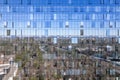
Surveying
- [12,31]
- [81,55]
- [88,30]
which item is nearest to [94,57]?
[81,55]

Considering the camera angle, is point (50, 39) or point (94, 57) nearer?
point (50, 39)

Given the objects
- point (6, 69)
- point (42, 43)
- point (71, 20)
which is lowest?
point (6, 69)

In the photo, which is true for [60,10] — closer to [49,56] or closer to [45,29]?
[45,29]

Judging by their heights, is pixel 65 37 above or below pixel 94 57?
above

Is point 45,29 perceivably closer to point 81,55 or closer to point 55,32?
point 55,32

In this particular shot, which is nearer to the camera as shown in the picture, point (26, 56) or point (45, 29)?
point (45, 29)

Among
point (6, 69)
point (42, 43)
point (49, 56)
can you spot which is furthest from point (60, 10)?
point (6, 69)
